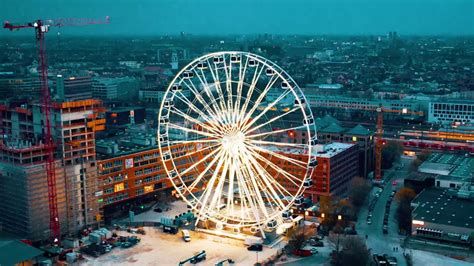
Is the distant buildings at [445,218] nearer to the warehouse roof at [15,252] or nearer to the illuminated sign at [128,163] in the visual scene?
the illuminated sign at [128,163]

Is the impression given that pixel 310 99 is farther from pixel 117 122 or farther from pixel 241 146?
pixel 241 146

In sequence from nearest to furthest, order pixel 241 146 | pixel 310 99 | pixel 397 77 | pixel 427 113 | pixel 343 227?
1. pixel 241 146
2. pixel 343 227
3. pixel 427 113
4. pixel 310 99
5. pixel 397 77

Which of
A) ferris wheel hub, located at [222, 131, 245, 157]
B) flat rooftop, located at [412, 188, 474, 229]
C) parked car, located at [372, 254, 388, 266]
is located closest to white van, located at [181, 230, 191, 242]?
ferris wheel hub, located at [222, 131, 245, 157]

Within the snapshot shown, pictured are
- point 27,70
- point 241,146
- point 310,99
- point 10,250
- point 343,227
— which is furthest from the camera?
point 27,70

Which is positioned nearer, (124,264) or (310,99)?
(124,264)

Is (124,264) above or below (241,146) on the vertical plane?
below

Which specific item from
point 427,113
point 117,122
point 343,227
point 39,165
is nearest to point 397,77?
point 427,113

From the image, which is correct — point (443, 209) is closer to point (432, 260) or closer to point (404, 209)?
point (404, 209)

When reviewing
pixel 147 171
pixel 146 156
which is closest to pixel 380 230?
pixel 147 171
